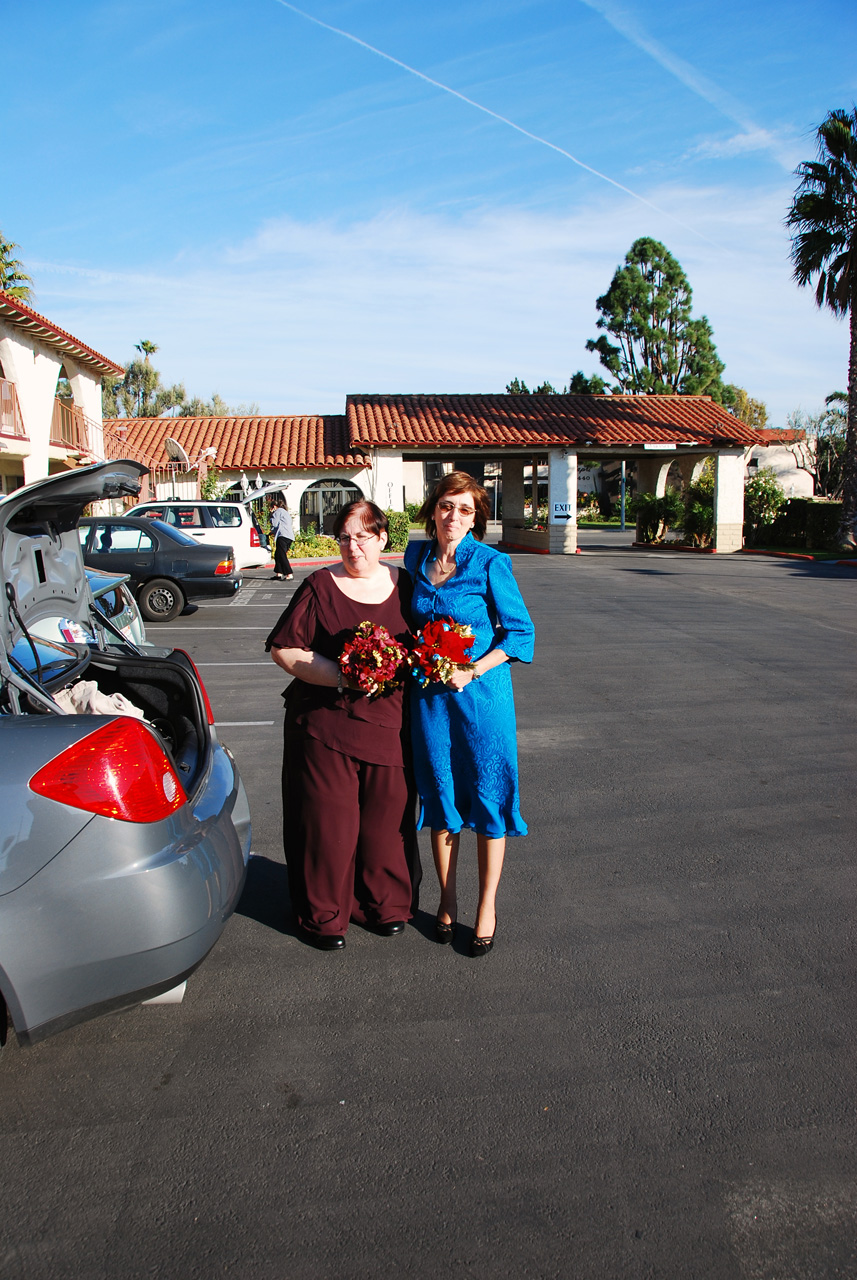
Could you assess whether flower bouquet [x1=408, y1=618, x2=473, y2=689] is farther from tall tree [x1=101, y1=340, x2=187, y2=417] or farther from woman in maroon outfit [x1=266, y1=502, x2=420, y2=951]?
tall tree [x1=101, y1=340, x2=187, y2=417]

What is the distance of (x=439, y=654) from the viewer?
3250mm

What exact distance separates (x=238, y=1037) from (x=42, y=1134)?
0.64 meters

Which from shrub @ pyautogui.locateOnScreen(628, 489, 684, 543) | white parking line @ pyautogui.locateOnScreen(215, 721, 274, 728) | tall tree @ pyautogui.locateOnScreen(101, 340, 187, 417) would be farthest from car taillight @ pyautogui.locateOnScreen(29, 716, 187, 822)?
tall tree @ pyautogui.locateOnScreen(101, 340, 187, 417)

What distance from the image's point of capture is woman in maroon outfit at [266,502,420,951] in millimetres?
3475

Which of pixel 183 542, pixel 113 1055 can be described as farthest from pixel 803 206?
pixel 113 1055

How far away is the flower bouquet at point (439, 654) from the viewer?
3.24m

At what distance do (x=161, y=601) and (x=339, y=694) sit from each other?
35.3 ft

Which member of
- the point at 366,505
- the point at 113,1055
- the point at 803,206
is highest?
the point at 803,206

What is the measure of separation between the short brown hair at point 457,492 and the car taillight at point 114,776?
1.36m

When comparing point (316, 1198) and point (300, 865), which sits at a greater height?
point (300, 865)

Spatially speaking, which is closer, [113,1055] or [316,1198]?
[316,1198]

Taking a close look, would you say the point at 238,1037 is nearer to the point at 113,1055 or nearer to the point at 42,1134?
the point at 113,1055

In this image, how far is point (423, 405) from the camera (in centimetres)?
3127

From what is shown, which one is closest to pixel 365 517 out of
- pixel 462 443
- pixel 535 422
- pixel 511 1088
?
pixel 511 1088
